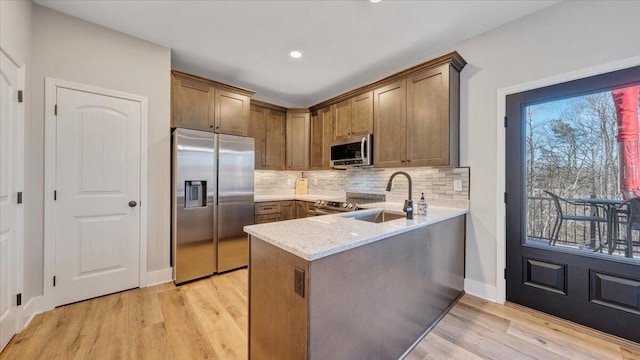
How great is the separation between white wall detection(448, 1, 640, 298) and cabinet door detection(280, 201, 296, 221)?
2.48m

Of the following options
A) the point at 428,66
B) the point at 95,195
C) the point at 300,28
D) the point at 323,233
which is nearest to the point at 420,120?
the point at 428,66

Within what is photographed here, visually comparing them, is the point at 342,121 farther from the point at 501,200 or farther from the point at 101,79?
the point at 101,79

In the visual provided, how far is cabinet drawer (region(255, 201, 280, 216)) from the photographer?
3629 mm

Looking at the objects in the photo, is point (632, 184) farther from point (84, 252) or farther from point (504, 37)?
point (84, 252)

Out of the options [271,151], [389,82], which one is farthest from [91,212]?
[389,82]

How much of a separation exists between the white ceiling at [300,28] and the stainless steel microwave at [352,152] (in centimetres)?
100

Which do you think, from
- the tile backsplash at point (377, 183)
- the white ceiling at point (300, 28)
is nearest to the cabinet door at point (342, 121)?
the white ceiling at point (300, 28)

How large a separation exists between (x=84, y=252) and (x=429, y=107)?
380cm

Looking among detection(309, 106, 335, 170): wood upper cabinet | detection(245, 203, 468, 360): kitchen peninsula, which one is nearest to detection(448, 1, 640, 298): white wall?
detection(245, 203, 468, 360): kitchen peninsula

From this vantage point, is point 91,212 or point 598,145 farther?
point 91,212

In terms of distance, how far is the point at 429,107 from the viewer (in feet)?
8.68

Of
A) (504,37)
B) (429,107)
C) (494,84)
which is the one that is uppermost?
(504,37)

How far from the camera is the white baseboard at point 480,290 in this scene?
246 cm

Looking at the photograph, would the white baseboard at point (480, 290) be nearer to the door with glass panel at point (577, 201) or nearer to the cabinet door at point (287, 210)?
the door with glass panel at point (577, 201)
